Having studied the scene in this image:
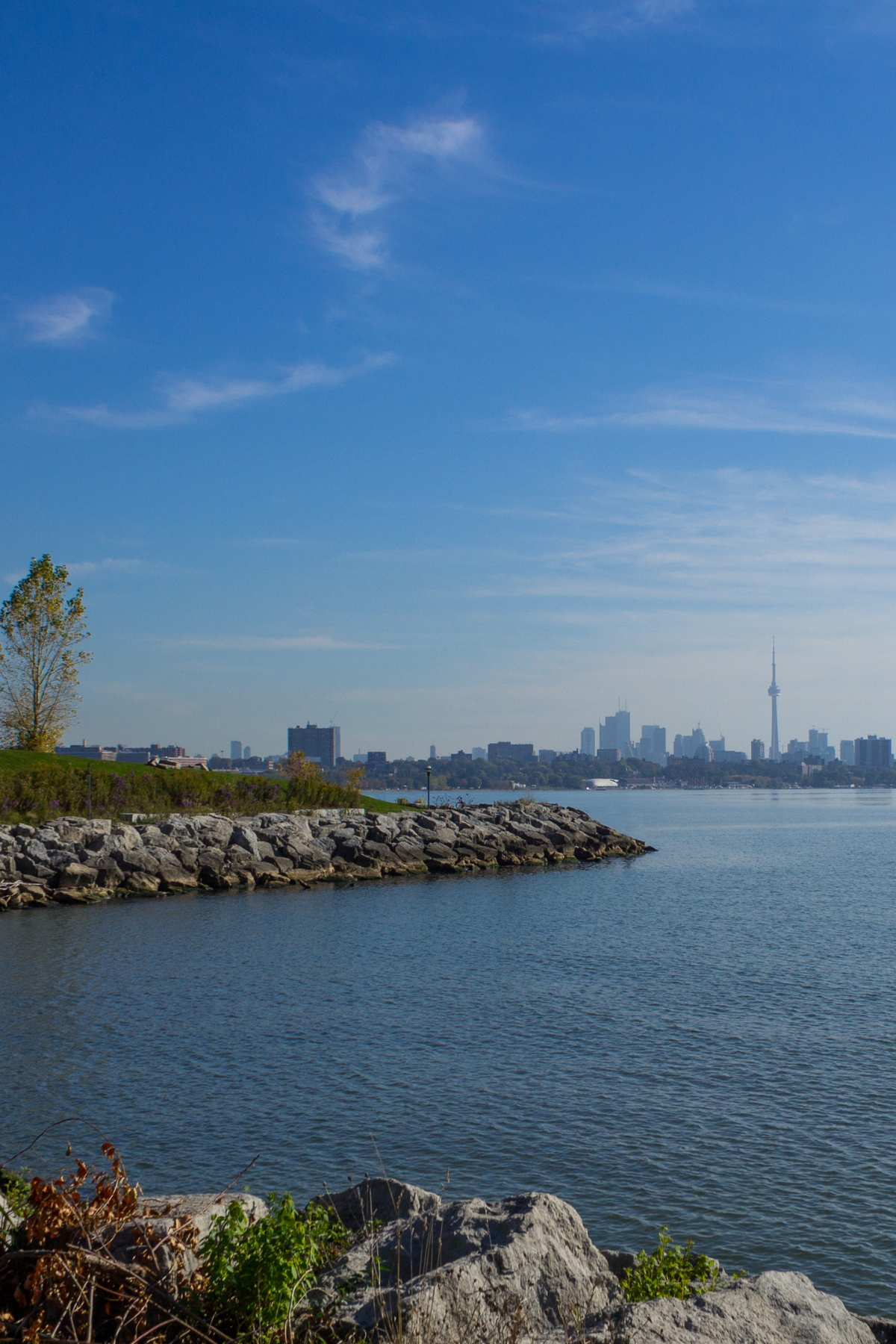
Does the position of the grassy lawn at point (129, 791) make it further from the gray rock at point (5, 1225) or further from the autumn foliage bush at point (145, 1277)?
the autumn foliage bush at point (145, 1277)

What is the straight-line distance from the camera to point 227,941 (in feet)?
91.3

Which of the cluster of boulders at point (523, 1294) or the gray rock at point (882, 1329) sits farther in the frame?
the gray rock at point (882, 1329)

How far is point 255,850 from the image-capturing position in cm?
4244

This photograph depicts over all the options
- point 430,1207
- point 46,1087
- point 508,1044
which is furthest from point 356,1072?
point 430,1207

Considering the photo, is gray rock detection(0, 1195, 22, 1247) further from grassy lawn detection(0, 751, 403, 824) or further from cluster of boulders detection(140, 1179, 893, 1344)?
grassy lawn detection(0, 751, 403, 824)

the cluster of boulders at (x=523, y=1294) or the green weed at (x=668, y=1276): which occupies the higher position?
the cluster of boulders at (x=523, y=1294)

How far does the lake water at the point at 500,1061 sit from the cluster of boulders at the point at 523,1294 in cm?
313

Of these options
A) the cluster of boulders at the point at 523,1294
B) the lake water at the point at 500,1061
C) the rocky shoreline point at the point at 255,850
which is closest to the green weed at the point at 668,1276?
the cluster of boulders at the point at 523,1294

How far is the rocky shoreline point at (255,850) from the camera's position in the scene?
35656mm

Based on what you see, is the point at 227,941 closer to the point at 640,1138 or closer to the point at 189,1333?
the point at 640,1138

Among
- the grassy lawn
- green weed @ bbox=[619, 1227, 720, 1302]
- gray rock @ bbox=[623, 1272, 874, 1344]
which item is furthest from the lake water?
the grassy lawn

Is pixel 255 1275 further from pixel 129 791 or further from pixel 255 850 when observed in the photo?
pixel 129 791

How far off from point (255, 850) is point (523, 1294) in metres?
37.1

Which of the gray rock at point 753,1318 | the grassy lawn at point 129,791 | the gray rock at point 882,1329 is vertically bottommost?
the gray rock at point 882,1329
